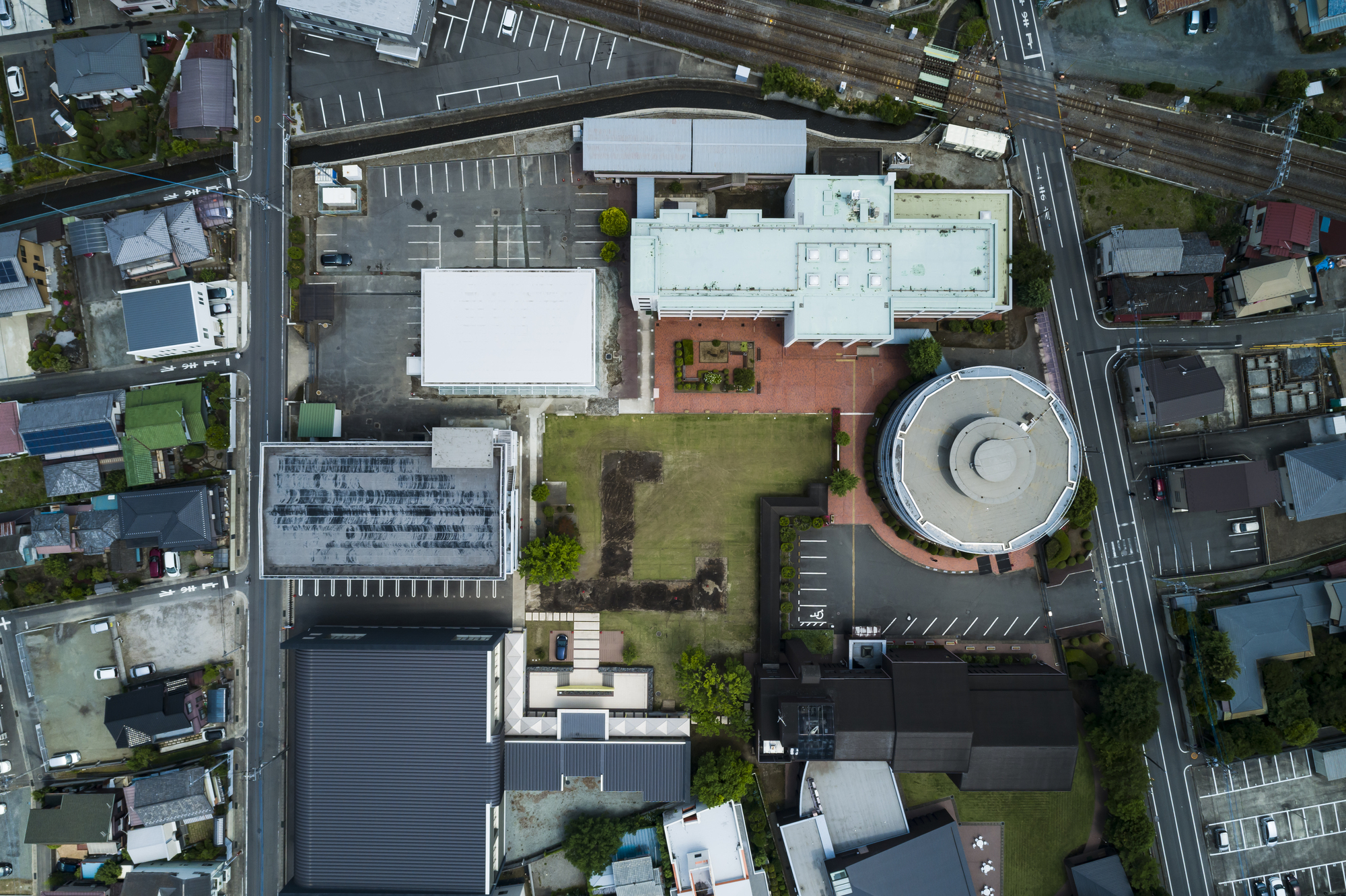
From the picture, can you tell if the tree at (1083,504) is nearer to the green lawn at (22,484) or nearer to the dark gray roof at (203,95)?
the dark gray roof at (203,95)

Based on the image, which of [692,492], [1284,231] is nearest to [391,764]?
[692,492]

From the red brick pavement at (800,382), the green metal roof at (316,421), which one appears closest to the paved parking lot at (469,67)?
the red brick pavement at (800,382)

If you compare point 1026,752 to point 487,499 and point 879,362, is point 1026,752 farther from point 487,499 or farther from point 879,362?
point 487,499

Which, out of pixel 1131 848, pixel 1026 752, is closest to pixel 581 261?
pixel 1026 752

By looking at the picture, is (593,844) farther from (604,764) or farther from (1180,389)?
(1180,389)

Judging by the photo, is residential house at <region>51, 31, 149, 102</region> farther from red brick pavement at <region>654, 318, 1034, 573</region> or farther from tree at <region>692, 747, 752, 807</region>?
tree at <region>692, 747, 752, 807</region>

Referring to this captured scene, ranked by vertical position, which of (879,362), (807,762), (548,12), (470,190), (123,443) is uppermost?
(548,12)
